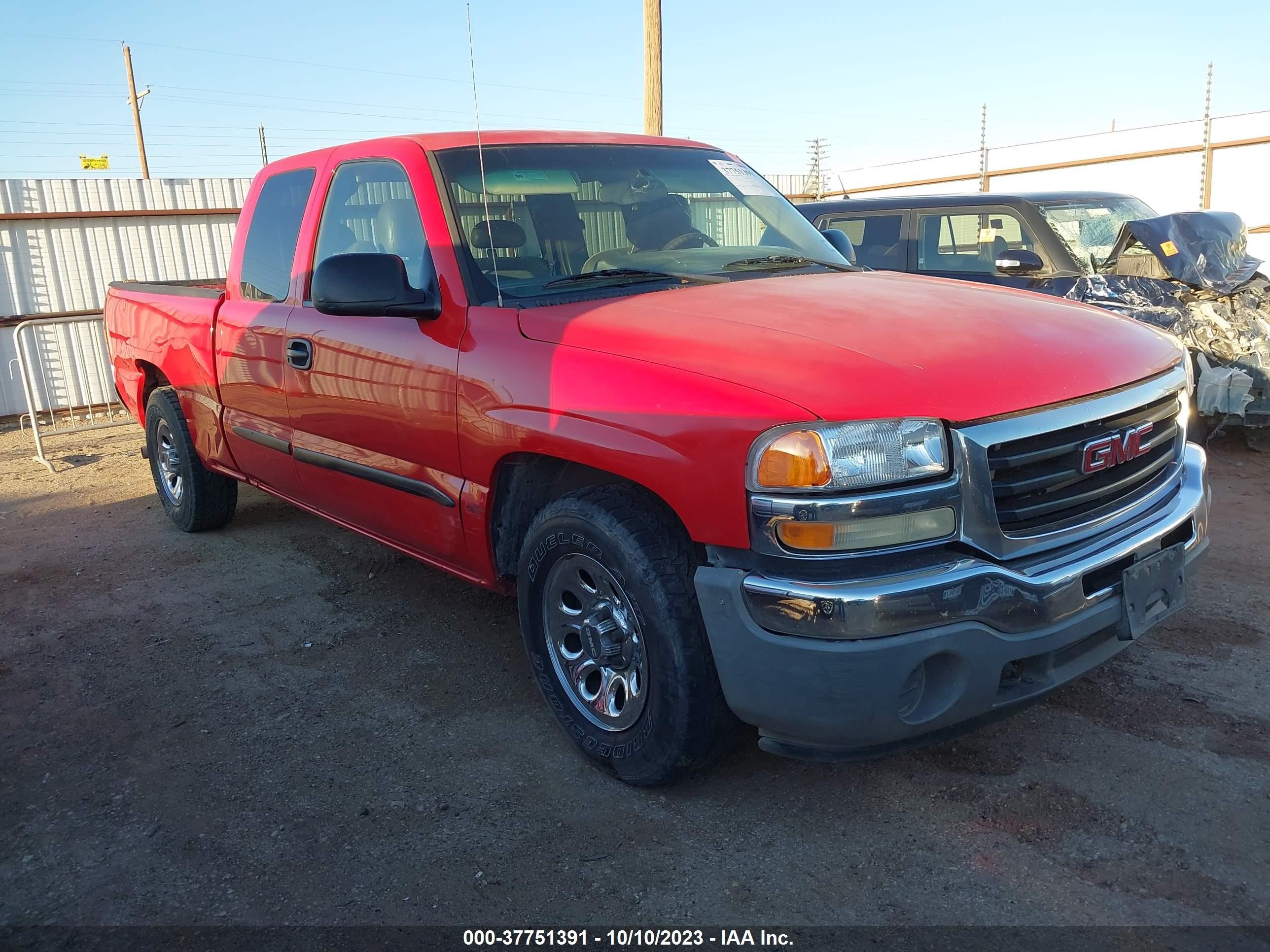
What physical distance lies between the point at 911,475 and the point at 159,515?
18.1 feet

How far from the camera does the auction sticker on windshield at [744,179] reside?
4176 millimetres

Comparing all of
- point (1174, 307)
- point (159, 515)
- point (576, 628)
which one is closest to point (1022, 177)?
point (1174, 307)

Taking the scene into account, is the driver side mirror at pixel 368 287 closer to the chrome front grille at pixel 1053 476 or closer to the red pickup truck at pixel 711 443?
the red pickup truck at pixel 711 443

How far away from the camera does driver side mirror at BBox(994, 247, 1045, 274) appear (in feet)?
22.1

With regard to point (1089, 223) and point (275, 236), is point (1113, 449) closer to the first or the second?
point (275, 236)

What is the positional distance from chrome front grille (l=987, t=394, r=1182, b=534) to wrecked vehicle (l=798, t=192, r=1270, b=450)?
151 inches

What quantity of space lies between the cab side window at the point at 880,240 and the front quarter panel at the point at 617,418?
4.99m

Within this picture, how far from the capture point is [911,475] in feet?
7.69

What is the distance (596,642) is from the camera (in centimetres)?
292

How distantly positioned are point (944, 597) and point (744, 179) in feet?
8.20

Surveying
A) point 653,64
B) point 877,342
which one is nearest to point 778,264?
point 877,342

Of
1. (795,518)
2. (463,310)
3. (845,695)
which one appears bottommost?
(845,695)

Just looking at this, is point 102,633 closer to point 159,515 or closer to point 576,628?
point 159,515

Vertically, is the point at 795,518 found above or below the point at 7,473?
above
